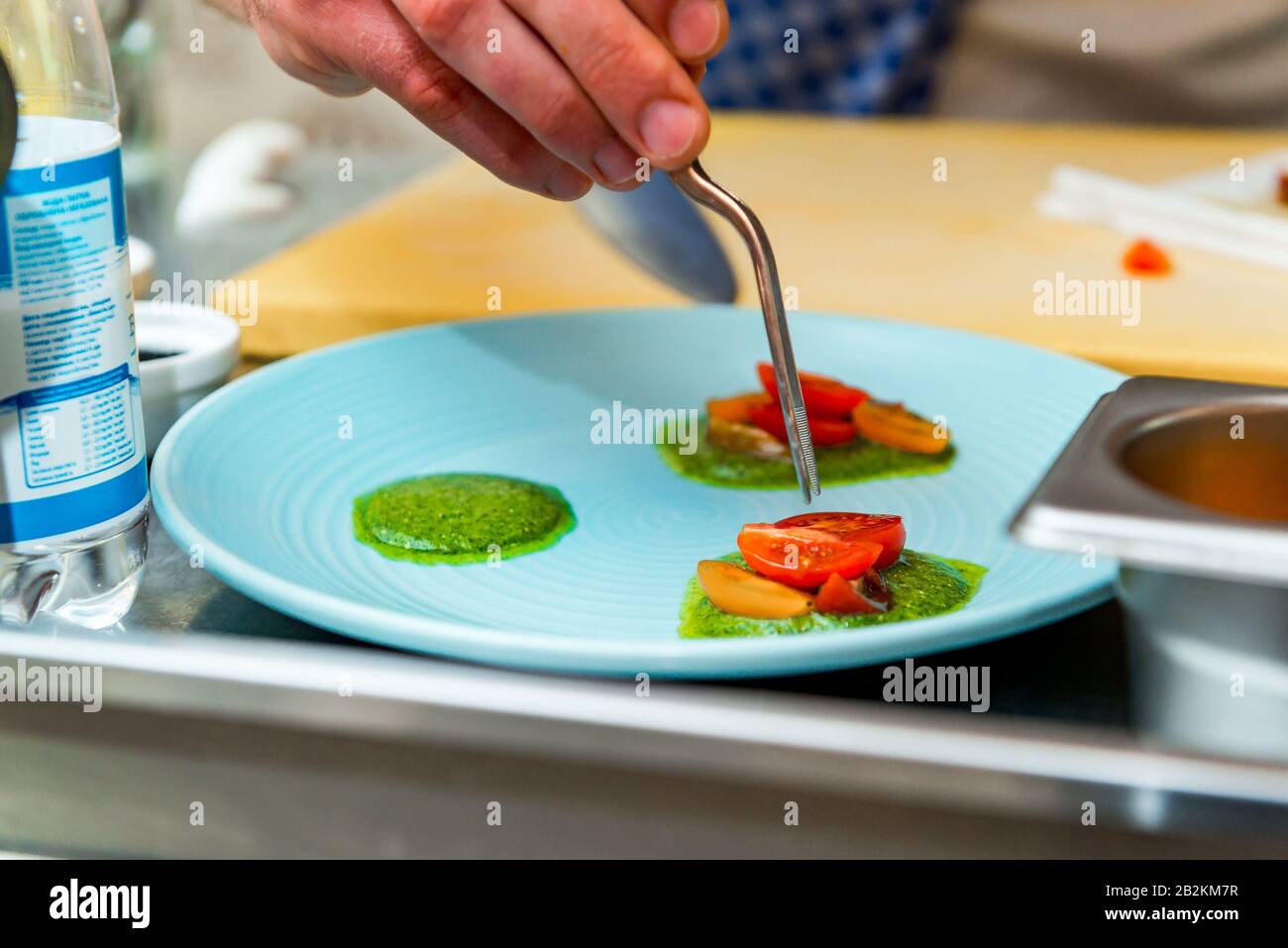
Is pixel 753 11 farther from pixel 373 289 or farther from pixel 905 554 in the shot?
pixel 905 554

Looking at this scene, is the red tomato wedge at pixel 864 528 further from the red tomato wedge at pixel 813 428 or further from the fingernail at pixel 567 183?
the fingernail at pixel 567 183

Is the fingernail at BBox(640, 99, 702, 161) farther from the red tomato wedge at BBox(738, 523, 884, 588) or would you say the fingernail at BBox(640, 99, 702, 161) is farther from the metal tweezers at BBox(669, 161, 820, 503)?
the red tomato wedge at BBox(738, 523, 884, 588)

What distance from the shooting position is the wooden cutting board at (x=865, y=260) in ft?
3.76

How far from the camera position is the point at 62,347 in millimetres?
625

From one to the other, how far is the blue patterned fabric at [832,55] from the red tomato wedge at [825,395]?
114cm

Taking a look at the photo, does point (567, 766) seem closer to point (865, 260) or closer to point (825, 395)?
point (825, 395)

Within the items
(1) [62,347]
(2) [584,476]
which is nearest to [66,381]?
(1) [62,347]

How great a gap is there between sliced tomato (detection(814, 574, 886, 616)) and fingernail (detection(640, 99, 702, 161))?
228 mm

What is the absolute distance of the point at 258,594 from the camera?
0.63 m

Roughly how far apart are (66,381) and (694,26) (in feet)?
1.15

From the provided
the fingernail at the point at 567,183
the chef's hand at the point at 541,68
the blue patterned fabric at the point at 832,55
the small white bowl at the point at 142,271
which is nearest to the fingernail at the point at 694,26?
the chef's hand at the point at 541,68

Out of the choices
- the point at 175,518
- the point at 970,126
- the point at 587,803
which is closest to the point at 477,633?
the point at 587,803

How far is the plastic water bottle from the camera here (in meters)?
0.61
